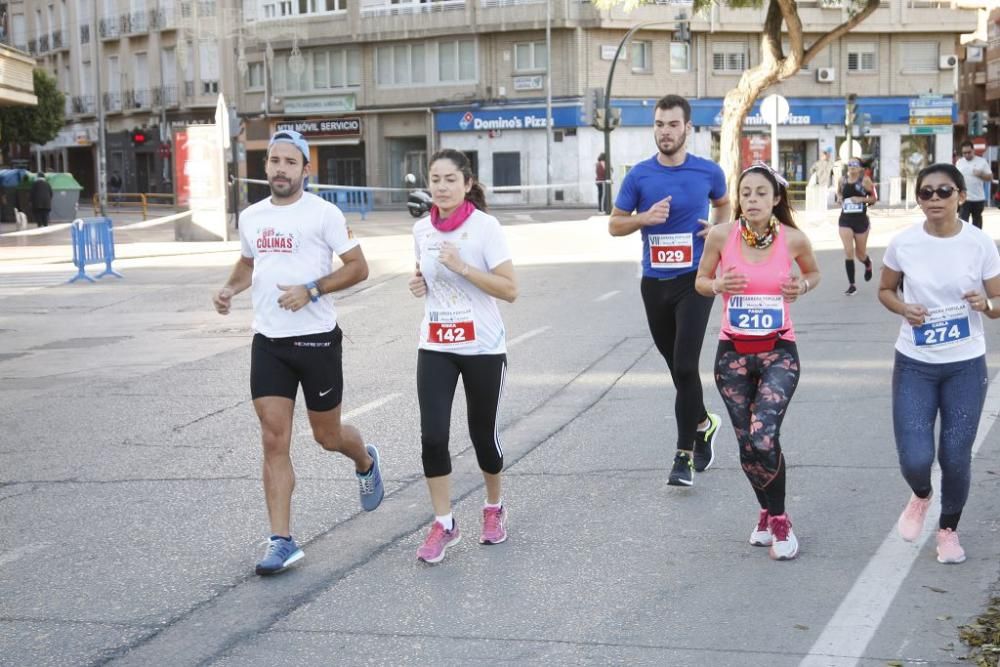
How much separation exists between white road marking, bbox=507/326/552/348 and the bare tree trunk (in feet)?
55.0

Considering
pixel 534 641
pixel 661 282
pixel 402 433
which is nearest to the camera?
pixel 534 641

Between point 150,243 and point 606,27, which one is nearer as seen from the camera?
point 150,243

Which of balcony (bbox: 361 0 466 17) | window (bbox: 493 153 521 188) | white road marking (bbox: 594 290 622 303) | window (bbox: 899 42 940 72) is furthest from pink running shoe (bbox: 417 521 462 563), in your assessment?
window (bbox: 899 42 940 72)

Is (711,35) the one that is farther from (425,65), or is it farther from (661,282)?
(661,282)

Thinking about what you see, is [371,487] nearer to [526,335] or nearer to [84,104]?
[526,335]

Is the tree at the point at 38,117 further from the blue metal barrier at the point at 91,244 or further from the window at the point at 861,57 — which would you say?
the blue metal barrier at the point at 91,244

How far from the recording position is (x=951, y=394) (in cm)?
584

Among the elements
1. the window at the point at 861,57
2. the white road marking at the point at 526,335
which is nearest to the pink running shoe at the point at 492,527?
the white road marking at the point at 526,335

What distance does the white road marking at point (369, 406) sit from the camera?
9.70 meters

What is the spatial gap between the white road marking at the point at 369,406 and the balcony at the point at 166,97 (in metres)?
59.4

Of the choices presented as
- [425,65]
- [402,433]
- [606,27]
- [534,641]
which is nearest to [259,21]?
[425,65]

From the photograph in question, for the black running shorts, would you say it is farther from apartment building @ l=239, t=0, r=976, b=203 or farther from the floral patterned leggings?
apartment building @ l=239, t=0, r=976, b=203

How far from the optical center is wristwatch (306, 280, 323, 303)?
600 centimetres

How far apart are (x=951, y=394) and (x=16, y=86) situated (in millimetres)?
31143
